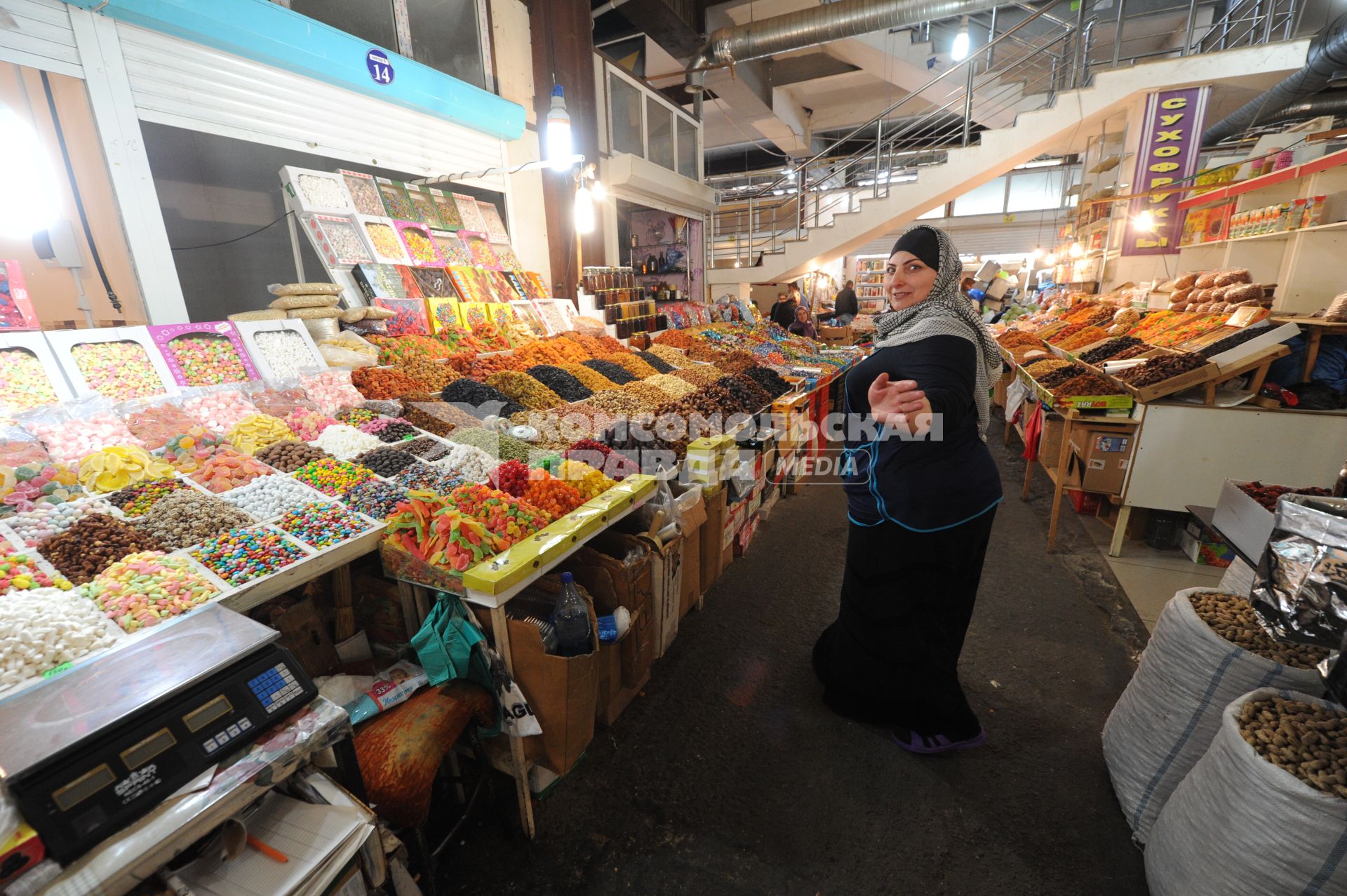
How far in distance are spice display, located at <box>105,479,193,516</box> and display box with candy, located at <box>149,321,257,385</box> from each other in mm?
821

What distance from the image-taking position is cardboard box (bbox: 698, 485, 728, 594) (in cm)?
284

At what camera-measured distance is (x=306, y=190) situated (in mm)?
3592

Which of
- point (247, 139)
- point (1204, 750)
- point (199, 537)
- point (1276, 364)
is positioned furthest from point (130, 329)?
point (1276, 364)

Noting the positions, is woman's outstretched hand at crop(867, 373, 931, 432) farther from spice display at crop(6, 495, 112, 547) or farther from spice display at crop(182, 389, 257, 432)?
spice display at crop(182, 389, 257, 432)

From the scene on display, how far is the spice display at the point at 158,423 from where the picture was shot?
210cm

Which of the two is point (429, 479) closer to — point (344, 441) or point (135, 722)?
point (344, 441)

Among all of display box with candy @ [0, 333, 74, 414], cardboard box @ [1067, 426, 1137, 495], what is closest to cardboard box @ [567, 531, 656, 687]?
display box with candy @ [0, 333, 74, 414]

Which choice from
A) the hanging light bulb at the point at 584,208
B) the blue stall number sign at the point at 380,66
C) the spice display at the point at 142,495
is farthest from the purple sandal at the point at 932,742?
the blue stall number sign at the point at 380,66

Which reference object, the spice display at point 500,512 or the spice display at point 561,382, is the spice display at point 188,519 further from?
the spice display at point 561,382

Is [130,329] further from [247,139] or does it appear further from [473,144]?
[473,144]

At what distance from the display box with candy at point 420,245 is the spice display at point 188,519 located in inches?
105

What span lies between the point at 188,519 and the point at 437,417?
1145mm

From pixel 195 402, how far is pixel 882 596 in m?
2.88

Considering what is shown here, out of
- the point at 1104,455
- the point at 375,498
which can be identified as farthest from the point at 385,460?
the point at 1104,455
